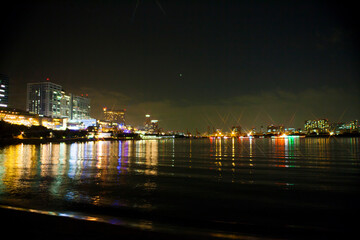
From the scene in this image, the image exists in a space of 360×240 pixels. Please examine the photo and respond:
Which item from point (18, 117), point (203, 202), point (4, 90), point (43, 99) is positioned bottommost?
point (203, 202)

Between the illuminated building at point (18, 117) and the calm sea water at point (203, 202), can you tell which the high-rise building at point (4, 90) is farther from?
the calm sea water at point (203, 202)

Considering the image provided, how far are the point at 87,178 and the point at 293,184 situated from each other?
512 inches

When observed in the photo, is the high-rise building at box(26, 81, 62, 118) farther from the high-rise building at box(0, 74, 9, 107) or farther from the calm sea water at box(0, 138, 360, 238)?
the calm sea water at box(0, 138, 360, 238)

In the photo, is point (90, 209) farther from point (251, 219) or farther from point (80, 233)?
point (251, 219)

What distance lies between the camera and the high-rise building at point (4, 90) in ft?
607

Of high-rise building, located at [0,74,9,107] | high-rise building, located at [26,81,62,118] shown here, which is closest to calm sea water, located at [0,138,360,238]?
high-rise building, located at [26,81,62,118]

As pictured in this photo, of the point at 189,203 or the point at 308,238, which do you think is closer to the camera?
Result: the point at 308,238

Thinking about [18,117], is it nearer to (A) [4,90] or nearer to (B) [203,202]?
(A) [4,90]

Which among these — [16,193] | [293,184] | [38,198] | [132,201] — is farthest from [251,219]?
[16,193]

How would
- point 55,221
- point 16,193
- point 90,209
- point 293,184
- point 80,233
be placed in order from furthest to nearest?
point 293,184, point 16,193, point 90,209, point 55,221, point 80,233

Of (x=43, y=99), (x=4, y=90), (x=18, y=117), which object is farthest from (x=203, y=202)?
(x=4, y=90)

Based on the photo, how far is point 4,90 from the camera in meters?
189

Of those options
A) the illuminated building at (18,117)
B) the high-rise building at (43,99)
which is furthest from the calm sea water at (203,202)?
the high-rise building at (43,99)

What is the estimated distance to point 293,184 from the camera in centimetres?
1489
